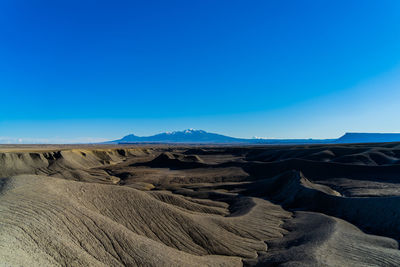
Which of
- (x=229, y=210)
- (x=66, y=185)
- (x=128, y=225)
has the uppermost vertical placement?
(x=66, y=185)

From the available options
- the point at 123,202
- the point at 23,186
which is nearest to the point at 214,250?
the point at 123,202

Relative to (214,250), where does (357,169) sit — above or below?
above

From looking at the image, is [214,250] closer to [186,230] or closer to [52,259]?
[186,230]

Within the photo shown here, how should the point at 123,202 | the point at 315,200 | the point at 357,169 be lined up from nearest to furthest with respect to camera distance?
the point at 123,202, the point at 315,200, the point at 357,169

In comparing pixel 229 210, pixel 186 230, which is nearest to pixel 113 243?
pixel 186 230

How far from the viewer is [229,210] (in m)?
23.0

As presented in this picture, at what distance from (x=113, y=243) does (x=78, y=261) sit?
2.00 m

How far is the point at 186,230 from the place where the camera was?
49.4ft

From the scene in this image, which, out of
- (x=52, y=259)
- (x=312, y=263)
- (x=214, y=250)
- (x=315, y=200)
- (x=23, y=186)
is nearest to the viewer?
(x=52, y=259)

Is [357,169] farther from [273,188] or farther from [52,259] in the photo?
[52,259]

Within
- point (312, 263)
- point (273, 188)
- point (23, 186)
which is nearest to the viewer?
point (312, 263)

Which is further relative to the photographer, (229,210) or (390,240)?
(229,210)

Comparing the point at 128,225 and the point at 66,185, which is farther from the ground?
the point at 66,185

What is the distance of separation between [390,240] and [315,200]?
809 centimetres
